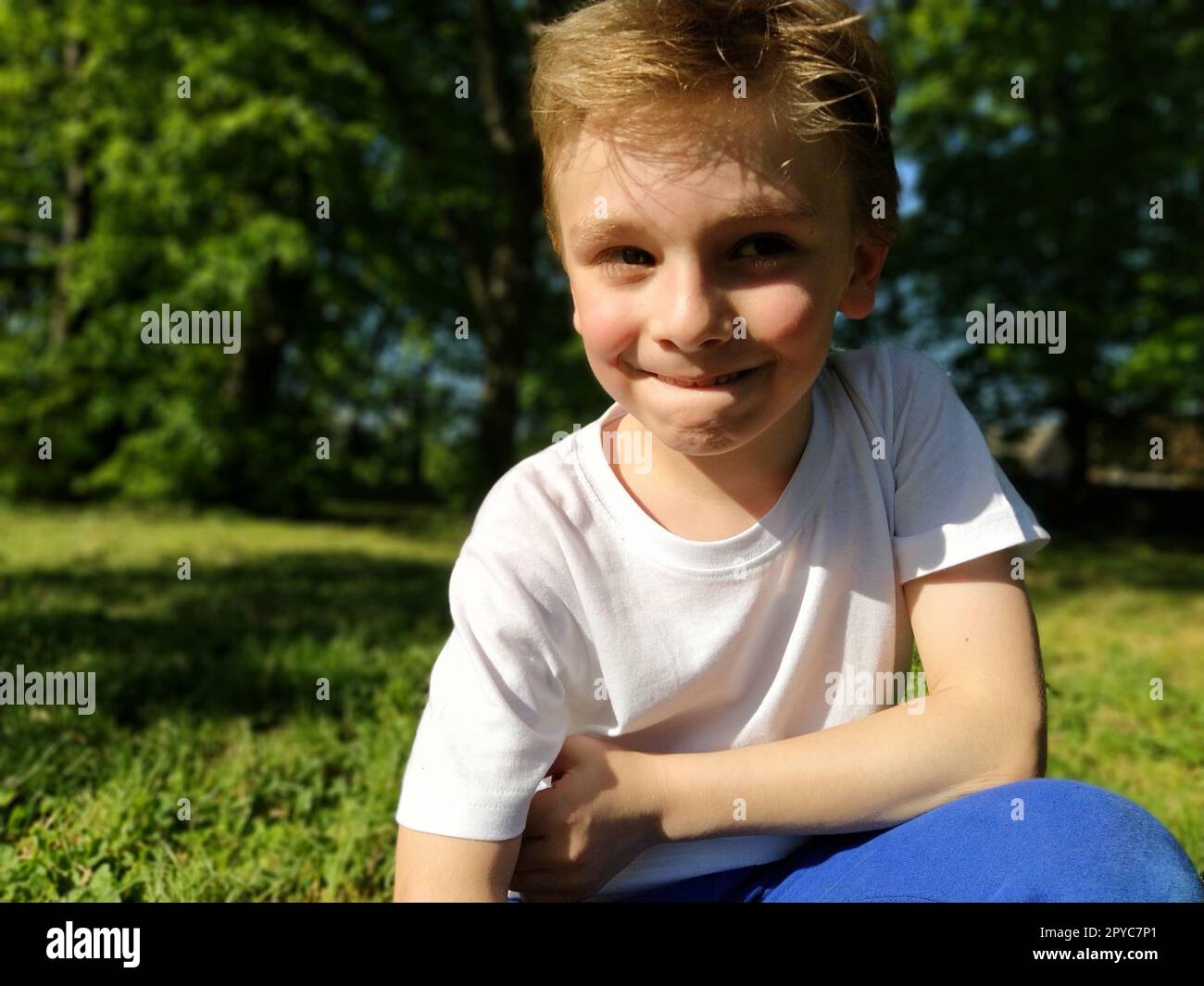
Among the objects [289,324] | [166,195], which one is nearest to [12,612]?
[166,195]

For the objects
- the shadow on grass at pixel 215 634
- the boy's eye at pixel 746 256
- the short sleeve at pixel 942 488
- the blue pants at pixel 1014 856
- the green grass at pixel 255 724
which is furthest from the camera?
the shadow on grass at pixel 215 634

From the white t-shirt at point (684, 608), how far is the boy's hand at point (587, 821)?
6cm

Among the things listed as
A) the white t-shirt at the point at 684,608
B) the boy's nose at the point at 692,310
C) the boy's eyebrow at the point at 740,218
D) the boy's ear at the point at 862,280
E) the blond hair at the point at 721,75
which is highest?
the blond hair at the point at 721,75

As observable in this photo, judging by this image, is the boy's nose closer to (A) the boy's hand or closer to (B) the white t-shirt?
(B) the white t-shirt

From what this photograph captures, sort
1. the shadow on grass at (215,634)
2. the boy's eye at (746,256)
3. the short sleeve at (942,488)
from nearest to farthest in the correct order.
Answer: the boy's eye at (746,256), the short sleeve at (942,488), the shadow on grass at (215,634)

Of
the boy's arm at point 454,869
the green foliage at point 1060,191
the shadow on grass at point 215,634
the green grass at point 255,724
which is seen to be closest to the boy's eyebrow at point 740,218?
the boy's arm at point 454,869

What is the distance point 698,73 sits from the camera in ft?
4.36

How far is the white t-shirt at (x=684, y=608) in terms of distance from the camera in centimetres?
131

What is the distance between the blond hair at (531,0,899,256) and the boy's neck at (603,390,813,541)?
324 mm

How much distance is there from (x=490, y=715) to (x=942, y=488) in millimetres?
715

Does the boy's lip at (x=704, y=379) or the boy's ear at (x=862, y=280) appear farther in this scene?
the boy's ear at (x=862, y=280)

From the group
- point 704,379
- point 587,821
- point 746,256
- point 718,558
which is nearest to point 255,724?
point 587,821

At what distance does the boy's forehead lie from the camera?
1.29 meters

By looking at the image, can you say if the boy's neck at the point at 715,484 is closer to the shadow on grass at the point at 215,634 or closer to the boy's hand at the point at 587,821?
the boy's hand at the point at 587,821
